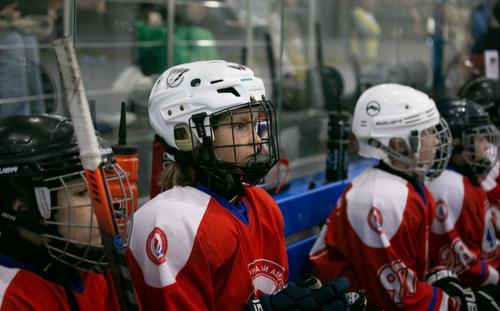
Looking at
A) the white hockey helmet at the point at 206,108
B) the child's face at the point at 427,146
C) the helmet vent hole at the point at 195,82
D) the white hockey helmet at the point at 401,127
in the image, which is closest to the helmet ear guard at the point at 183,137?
the white hockey helmet at the point at 206,108

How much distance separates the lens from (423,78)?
17.2 feet

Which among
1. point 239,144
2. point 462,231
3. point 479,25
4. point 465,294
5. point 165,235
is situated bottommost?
point 465,294

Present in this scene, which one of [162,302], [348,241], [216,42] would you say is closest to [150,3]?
[216,42]

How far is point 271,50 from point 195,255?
2904 mm

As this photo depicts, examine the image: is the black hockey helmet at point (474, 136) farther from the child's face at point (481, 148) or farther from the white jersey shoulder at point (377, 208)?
the white jersey shoulder at point (377, 208)

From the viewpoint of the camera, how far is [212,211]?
1948 mm

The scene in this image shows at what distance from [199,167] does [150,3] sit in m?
2.48

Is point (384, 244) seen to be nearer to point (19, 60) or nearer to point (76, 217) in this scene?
point (76, 217)

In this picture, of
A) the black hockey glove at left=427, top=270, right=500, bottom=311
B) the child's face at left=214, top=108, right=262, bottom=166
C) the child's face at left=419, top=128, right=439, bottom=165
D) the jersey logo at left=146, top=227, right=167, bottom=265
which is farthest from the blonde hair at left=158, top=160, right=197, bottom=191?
the black hockey glove at left=427, top=270, right=500, bottom=311

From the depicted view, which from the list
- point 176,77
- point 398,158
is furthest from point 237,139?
point 398,158

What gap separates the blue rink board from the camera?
2764 mm

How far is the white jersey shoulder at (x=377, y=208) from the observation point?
2.41m

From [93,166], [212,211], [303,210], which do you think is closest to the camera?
[93,166]

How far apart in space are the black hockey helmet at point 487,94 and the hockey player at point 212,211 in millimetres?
2056
